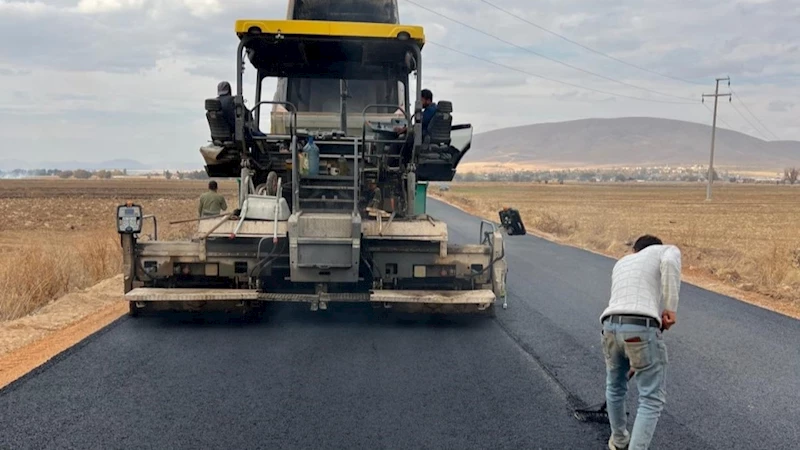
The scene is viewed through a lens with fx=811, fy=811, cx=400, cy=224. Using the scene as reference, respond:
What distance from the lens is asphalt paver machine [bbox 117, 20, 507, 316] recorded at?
8.34 meters

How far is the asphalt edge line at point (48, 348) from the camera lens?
6621mm

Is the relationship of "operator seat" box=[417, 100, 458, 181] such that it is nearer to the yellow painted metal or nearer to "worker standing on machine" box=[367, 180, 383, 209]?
"worker standing on machine" box=[367, 180, 383, 209]

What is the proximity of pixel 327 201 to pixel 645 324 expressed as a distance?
5053 millimetres

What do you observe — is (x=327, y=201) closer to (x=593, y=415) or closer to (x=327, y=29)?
(x=327, y=29)

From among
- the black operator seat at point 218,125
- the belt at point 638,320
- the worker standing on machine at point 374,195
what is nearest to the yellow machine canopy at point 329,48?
the black operator seat at point 218,125

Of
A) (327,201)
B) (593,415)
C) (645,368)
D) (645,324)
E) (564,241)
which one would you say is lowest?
(564,241)

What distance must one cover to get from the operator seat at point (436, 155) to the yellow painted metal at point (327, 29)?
991mm

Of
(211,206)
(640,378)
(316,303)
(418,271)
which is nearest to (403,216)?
(418,271)

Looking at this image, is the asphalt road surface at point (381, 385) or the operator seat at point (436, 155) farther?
the operator seat at point (436, 155)

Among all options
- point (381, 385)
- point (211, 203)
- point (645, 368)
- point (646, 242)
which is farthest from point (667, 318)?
point (211, 203)

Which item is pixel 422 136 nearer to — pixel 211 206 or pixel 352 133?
pixel 352 133

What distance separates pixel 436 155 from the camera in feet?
31.7

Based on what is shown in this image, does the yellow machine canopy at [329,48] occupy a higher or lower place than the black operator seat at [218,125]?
higher

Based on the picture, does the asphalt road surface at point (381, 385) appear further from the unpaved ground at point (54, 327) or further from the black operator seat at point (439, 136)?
the black operator seat at point (439, 136)
